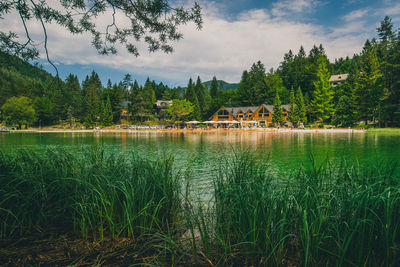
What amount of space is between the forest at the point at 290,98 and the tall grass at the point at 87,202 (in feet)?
90.4

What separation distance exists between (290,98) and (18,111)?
189 feet

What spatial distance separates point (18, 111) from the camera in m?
50.5

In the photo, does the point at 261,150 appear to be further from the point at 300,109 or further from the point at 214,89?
the point at 214,89

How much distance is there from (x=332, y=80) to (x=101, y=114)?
221ft

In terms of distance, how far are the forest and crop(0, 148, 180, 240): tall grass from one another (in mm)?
27545

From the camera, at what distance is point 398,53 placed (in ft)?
103

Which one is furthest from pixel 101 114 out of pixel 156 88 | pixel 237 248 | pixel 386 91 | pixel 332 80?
pixel 332 80

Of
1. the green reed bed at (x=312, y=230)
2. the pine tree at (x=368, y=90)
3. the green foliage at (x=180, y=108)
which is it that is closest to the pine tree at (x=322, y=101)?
the pine tree at (x=368, y=90)

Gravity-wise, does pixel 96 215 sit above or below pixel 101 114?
below

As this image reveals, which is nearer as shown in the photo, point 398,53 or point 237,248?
point 237,248

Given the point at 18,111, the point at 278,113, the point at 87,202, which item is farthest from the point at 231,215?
the point at 18,111

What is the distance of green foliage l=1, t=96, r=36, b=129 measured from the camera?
4925 cm

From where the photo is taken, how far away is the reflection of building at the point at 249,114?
5066 centimetres

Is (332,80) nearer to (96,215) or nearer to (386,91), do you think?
(386,91)
